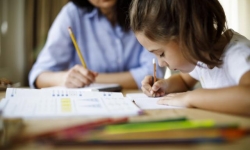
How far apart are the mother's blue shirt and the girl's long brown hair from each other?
602mm

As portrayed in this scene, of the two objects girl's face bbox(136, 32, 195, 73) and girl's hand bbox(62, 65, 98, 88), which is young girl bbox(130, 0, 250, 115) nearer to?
girl's face bbox(136, 32, 195, 73)

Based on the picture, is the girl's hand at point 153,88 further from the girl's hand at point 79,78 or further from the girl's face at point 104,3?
the girl's face at point 104,3

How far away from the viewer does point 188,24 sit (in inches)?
31.2

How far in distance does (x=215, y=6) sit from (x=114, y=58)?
733 millimetres

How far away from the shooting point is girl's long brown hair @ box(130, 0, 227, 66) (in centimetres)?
78

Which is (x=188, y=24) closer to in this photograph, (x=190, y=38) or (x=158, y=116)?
(x=190, y=38)

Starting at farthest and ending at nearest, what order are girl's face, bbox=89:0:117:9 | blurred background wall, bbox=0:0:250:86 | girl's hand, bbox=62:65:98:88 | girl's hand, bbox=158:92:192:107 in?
blurred background wall, bbox=0:0:250:86 < girl's face, bbox=89:0:117:9 < girl's hand, bbox=62:65:98:88 < girl's hand, bbox=158:92:192:107

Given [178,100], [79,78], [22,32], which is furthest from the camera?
[22,32]

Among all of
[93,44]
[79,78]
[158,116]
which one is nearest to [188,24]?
[158,116]

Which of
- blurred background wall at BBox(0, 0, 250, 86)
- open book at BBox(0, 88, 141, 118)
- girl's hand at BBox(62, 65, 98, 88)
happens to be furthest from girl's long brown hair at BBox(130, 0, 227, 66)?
blurred background wall at BBox(0, 0, 250, 86)

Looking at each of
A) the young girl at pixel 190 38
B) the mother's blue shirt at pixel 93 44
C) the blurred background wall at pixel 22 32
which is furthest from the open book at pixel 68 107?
the blurred background wall at pixel 22 32

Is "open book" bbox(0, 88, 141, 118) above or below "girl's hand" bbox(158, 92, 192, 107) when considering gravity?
above

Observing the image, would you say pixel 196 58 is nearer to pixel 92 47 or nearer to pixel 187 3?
pixel 187 3

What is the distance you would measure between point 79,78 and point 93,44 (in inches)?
16.6
